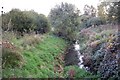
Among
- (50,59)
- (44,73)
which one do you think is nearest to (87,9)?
(50,59)

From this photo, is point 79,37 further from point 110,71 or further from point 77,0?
point 110,71

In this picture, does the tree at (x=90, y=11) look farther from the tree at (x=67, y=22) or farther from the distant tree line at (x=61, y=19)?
the tree at (x=67, y=22)

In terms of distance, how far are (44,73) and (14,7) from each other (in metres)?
9.88

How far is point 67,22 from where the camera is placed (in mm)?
23156

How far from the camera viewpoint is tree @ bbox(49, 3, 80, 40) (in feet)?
76.3

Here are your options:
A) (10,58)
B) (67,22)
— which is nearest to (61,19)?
(67,22)

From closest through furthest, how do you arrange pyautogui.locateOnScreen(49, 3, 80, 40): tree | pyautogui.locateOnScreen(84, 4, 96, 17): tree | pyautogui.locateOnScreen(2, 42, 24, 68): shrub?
pyautogui.locateOnScreen(2, 42, 24, 68): shrub
pyautogui.locateOnScreen(49, 3, 80, 40): tree
pyautogui.locateOnScreen(84, 4, 96, 17): tree

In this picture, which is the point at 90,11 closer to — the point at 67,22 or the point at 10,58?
the point at 67,22

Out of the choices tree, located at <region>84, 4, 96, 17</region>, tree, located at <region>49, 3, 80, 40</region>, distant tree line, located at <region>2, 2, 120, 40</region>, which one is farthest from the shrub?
tree, located at <region>84, 4, 96, 17</region>

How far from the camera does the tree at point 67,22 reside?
2327 cm

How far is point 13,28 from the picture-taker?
1675cm

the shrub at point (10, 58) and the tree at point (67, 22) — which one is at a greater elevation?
the tree at point (67, 22)

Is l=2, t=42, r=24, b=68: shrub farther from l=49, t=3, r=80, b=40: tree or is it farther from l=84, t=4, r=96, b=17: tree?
l=84, t=4, r=96, b=17: tree

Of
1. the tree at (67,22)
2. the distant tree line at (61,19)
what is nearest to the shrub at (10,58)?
the distant tree line at (61,19)
